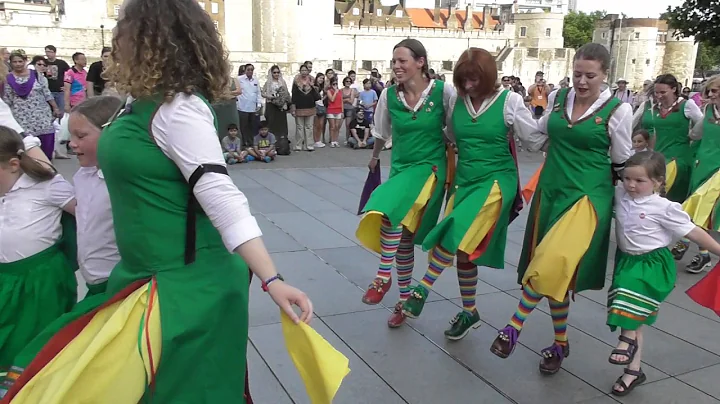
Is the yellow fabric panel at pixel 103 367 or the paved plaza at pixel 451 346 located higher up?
the yellow fabric panel at pixel 103 367

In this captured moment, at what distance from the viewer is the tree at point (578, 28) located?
90.1 meters

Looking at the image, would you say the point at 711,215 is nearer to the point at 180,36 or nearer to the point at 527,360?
the point at 527,360

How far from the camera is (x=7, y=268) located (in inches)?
101

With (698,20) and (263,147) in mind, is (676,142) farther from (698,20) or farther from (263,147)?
(698,20)

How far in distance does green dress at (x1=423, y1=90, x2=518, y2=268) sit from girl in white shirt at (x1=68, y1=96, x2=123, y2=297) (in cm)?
200

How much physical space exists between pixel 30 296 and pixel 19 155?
592mm

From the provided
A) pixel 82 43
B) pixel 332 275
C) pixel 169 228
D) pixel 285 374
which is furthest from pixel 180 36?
pixel 82 43

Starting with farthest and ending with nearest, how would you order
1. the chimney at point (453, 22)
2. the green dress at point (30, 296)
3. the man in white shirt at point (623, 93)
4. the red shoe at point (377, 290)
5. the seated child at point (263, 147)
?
the chimney at point (453, 22), the man in white shirt at point (623, 93), the seated child at point (263, 147), the red shoe at point (377, 290), the green dress at point (30, 296)

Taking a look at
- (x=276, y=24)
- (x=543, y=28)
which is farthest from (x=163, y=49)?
(x=543, y=28)

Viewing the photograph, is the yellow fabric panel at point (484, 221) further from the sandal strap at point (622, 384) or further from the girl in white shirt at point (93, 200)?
the girl in white shirt at point (93, 200)

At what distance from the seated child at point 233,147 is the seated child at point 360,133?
3.12m

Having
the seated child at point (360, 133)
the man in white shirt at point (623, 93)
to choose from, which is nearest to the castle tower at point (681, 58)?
the man in white shirt at point (623, 93)

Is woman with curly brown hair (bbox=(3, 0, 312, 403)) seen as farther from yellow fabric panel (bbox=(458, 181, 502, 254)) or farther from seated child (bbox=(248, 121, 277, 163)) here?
seated child (bbox=(248, 121, 277, 163))

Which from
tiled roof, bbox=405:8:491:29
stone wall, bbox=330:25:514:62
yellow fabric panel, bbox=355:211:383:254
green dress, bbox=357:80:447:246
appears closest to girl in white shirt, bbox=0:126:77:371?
green dress, bbox=357:80:447:246
